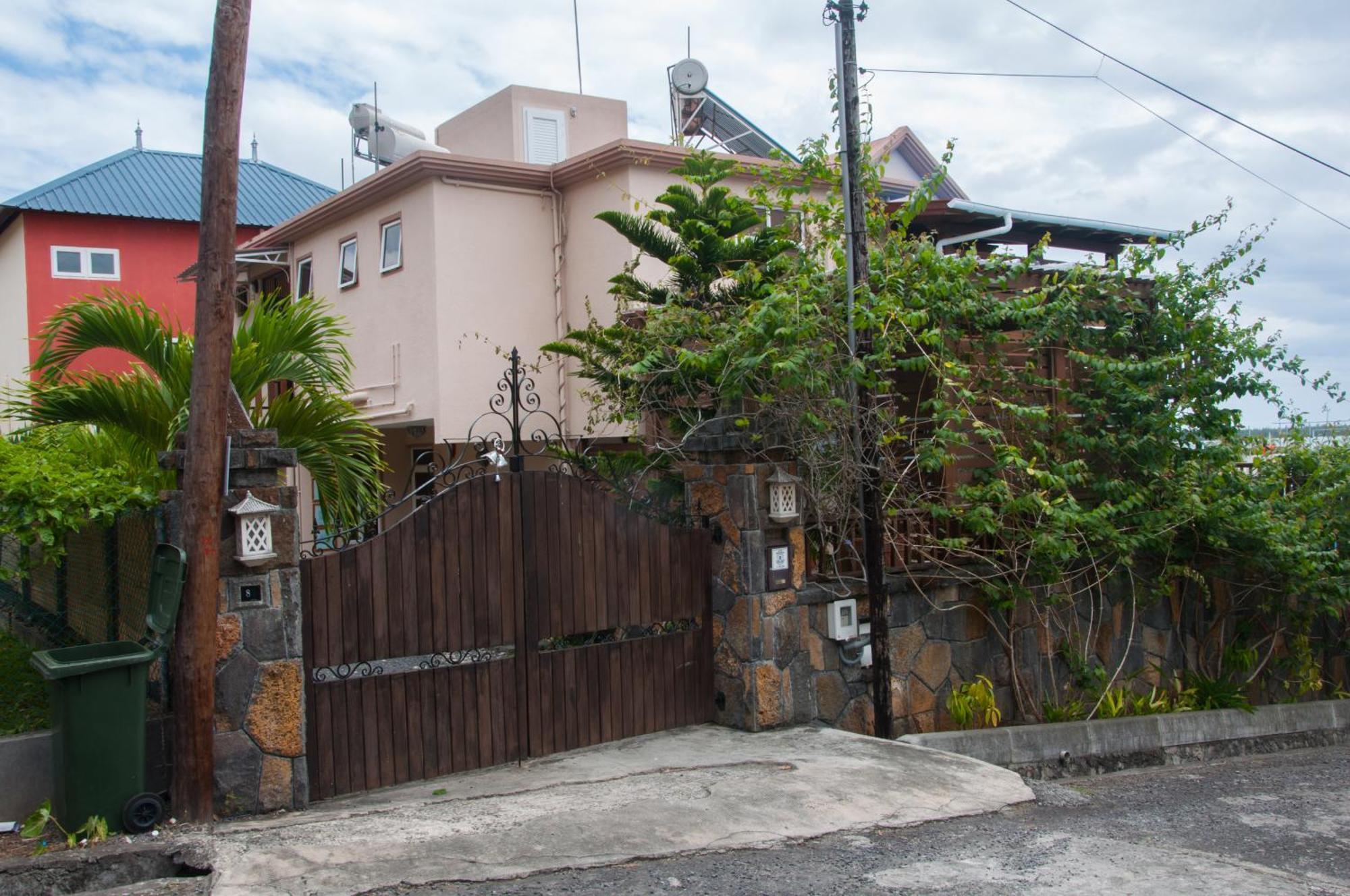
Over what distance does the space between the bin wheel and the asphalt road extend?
1.55m

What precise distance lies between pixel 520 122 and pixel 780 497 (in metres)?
10.7

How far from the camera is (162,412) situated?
675 cm

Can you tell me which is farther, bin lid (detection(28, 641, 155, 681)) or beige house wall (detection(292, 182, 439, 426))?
beige house wall (detection(292, 182, 439, 426))

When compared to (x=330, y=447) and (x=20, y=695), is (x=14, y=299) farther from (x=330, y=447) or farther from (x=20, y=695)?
(x=330, y=447)

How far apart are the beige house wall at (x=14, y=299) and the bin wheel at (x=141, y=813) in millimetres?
19008

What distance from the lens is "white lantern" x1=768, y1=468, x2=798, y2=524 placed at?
801cm

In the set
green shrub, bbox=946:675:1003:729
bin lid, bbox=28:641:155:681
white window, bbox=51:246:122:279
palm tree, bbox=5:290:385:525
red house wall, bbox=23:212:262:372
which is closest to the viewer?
bin lid, bbox=28:641:155:681

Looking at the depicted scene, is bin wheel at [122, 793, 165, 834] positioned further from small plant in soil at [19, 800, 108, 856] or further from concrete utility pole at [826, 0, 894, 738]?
concrete utility pole at [826, 0, 894, 738]

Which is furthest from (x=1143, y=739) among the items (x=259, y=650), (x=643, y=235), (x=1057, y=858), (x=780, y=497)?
(x=259, y=650)

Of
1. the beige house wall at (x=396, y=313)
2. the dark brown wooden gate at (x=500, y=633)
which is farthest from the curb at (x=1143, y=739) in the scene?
the beige house wall at (x=396, y=313)

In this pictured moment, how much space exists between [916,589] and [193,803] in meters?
5.57

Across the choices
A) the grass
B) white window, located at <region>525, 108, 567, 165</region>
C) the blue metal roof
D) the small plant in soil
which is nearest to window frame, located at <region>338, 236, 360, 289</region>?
white window, located at <region>525, 108, 567, 165</region>

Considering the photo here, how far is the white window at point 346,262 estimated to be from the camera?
1677 cm

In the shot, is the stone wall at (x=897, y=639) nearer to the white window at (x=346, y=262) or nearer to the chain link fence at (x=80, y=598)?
the chain link fence at (x=80, y=598)
